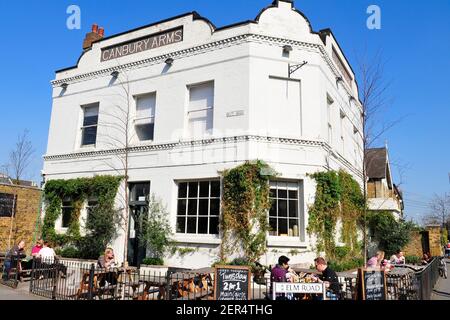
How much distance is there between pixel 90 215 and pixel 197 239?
5.21m

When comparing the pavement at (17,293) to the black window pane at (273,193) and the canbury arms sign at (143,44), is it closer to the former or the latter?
the black window pane at (273,193)

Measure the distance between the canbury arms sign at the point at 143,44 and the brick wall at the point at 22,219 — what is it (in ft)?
27.5

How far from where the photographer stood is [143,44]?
1691cm

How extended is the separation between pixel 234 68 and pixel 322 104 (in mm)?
3814

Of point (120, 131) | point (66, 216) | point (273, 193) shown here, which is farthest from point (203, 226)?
point (66, 216)

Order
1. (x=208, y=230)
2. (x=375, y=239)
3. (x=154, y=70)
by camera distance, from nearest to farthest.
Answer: (x=208, y=230), (x=154, y=70), (x=375, y=239)

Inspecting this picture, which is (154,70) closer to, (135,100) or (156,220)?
(135,100)

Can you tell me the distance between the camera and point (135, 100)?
55.1 feet

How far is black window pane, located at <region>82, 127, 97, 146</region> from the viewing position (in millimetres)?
17672

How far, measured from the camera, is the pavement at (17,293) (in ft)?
32.7

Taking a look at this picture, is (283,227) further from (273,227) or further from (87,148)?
(87,148)

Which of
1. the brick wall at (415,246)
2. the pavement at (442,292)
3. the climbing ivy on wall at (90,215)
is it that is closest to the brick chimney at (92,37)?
the climbing ivy on wall at (90,215)

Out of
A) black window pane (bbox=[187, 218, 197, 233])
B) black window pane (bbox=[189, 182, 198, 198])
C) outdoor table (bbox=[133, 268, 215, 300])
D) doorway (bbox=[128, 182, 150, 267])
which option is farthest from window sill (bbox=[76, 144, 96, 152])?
outdoor table (bbox=[133, 268, 215, 300])
